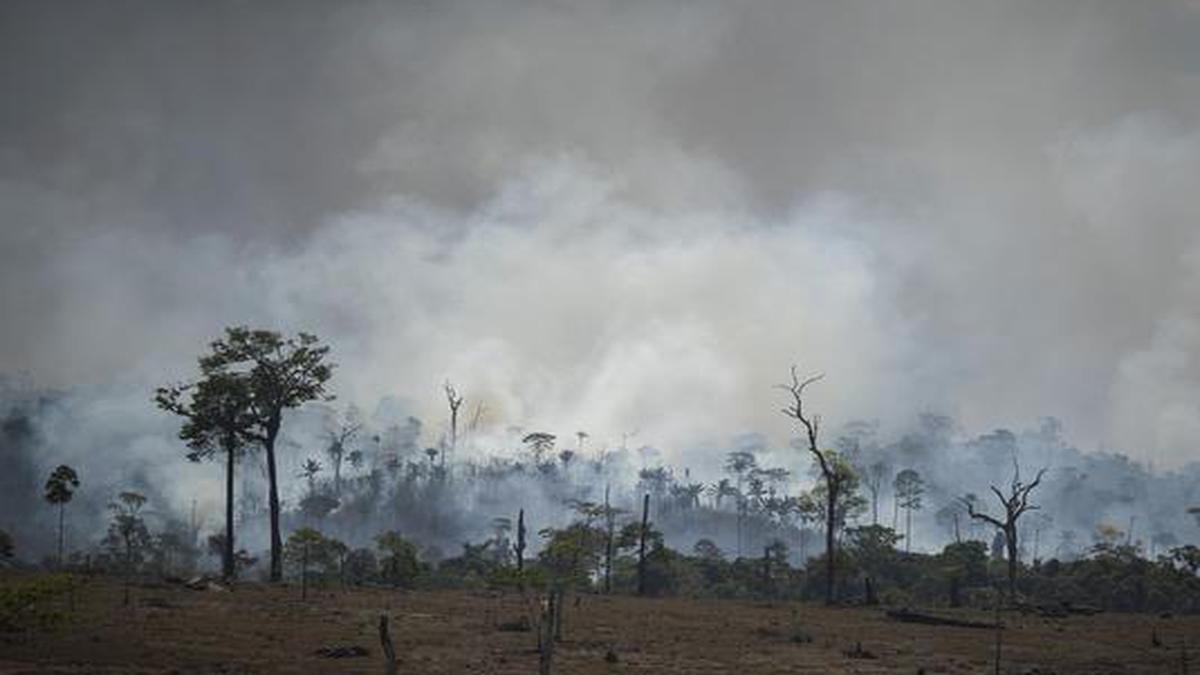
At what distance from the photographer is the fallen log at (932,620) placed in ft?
158

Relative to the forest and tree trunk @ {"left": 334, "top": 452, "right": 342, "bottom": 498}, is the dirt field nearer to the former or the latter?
the forest

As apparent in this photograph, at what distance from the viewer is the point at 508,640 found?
36.7 m

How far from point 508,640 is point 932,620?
25.9 m

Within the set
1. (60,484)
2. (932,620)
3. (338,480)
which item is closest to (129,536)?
(60,484)

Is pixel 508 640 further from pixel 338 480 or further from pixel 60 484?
pixel 338 480

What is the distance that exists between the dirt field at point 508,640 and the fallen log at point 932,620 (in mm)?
994

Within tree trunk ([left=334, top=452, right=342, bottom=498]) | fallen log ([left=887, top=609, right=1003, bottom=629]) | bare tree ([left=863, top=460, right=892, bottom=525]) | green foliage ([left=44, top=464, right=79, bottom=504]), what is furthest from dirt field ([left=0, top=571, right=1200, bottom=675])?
tree trunk ([left=334, top=452, right=342, bottom=498])

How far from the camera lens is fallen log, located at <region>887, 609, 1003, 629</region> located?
4816 centimetres

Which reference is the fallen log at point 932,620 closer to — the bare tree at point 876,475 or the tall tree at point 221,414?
the tall tree at point 221,414

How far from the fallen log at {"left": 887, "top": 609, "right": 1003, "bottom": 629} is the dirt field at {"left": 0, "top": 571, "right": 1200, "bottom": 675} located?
0.99 metres

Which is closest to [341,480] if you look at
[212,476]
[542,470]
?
[212,476]

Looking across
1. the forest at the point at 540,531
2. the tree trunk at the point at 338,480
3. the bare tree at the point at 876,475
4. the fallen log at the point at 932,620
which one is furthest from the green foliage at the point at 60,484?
the bare tree at the point at 876,475

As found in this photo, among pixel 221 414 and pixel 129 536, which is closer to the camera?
pixel 221 414

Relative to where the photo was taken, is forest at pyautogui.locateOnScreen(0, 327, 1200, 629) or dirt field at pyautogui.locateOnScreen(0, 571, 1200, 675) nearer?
dirt field at pyautogui.locateOnScreen(0, 571, 1200, 675)
